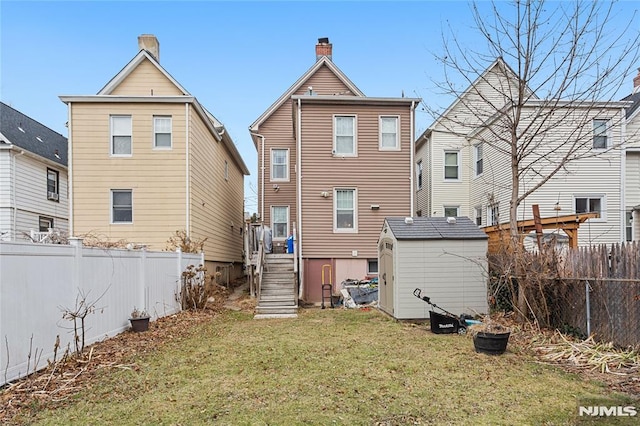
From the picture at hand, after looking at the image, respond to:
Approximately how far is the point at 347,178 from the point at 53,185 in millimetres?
14881

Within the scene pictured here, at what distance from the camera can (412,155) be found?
14.4 metres

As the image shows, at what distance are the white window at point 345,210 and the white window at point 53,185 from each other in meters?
14.3

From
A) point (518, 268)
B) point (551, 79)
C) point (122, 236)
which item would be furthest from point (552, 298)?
point (122, 236)

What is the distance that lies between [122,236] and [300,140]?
6953mm

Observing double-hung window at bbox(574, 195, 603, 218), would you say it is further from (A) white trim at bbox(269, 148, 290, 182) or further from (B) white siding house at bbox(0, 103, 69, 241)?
(B) white siding house at bbox(0, 103, 69, 241)

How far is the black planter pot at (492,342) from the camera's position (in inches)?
256

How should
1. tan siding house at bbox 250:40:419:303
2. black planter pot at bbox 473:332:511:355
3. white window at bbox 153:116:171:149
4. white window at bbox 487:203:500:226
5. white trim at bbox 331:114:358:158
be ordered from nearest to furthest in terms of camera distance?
black planter pot at bbox 473:332:511:355 < white window at bbox 153:116:171:149 < tan siding house at bbox 250:40:419:303 < white trim at bbox 331:114:358:158 < white window at bbox 487:203:500:226

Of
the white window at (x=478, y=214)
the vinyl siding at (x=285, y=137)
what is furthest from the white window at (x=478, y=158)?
the vinyl siding at (x=285, y=137)

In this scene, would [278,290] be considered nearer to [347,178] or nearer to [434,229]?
[347,178]

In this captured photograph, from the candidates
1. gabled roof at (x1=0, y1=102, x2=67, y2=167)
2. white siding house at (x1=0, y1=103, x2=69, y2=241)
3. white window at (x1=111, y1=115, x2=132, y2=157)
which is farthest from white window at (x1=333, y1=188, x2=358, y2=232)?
gabled roof at (x1=0, y1=102, x2=67, y2=167)

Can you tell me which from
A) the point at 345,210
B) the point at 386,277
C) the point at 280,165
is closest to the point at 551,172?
the point at 345,210

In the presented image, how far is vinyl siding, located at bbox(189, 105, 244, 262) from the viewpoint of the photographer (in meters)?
14.1

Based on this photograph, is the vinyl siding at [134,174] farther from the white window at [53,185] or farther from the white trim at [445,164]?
the white trim at [445,164]

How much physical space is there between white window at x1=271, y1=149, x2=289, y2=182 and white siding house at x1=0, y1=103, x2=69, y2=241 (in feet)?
33.2
